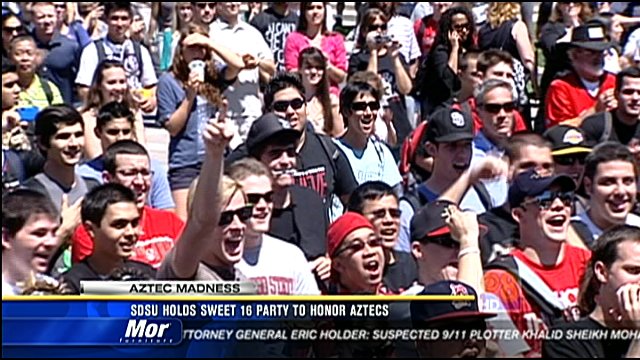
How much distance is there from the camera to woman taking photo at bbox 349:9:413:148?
14.7ft

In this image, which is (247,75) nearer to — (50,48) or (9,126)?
(9,126)

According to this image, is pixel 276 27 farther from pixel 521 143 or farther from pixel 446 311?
pixel 446 311

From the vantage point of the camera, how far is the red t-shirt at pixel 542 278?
3271mm

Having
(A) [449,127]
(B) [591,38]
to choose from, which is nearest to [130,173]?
(A) [449,127]

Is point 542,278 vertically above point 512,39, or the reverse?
point 512,39

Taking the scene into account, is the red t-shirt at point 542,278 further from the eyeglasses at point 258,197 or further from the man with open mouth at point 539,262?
the eyeglasses at point 258,197

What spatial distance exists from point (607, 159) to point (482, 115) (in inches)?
21.1

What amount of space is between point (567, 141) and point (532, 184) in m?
0.45

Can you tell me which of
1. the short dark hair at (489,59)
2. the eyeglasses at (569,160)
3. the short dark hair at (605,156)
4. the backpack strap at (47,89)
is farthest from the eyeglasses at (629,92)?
the backpack strap at (47,89)

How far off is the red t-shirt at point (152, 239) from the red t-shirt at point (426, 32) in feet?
5.52

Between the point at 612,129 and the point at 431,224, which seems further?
the point at 612,129

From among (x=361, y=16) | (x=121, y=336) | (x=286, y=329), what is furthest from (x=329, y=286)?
(x=361, y=16)

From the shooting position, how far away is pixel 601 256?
11.3ft

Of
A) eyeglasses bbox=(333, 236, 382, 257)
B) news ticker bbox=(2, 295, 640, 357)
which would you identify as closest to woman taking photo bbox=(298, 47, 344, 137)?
eyeglasses bbox=(333, 236, 382, 257)
